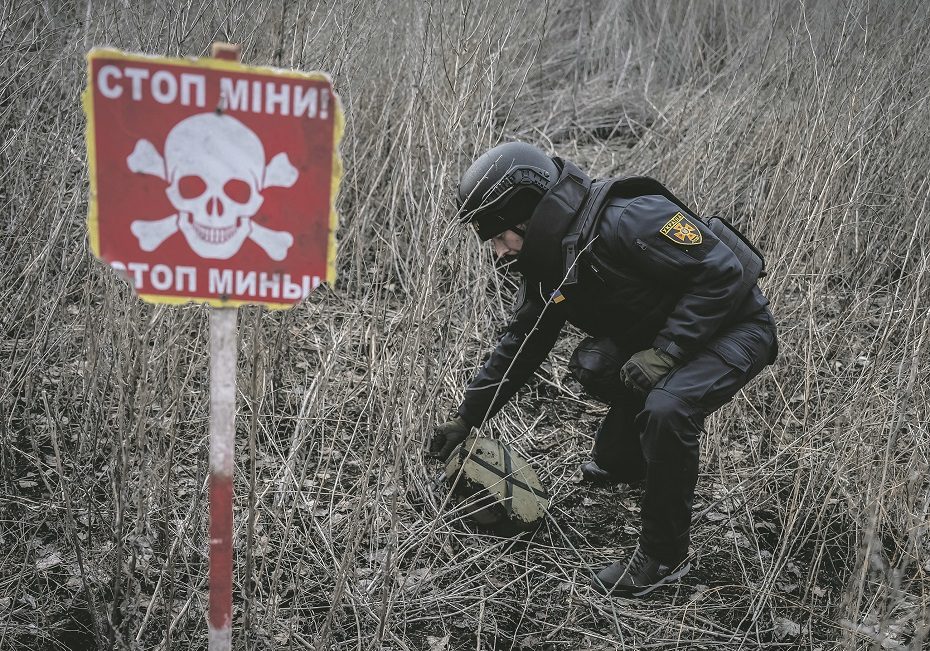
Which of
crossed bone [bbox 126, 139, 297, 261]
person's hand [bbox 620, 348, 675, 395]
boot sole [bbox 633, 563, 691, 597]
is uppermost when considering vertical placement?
crossed bone [bbox 126, 139, 297, 261]

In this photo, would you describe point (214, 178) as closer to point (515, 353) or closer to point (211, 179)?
point (211, 179)

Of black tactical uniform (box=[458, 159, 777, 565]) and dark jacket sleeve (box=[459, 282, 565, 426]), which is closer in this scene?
black tactical uniform (box=[458, 159, 777, 565])

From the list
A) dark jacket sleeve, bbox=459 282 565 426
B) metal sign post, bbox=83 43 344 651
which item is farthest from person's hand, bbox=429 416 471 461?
metal sign post, bbox=83 43 344 651

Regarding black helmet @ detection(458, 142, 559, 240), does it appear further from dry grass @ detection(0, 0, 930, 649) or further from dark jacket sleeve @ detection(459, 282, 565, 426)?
dark jacket sleeve @ detection(459, 282, 565, 426)

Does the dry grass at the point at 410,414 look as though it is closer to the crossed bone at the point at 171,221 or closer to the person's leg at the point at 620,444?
the person's leg at the point at 620,444

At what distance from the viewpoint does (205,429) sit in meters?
2.97

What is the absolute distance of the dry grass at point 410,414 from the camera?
7.59 feet

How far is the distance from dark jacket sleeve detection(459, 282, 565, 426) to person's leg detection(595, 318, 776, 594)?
54 centimetres

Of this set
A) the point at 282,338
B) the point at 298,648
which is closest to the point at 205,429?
the point at 282,338

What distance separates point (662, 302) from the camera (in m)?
2.72

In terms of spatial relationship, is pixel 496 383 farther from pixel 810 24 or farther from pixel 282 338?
pixel 810 24

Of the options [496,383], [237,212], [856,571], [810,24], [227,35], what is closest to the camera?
[237,212]

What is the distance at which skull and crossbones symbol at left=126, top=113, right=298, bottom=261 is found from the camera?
1.38 metres

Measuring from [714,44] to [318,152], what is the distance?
6.80 m
